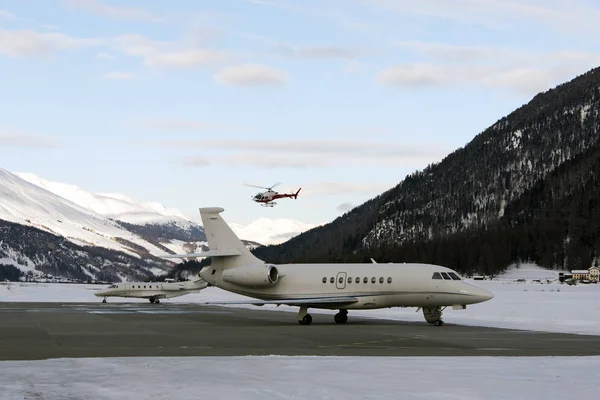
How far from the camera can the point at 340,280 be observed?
1741 inches

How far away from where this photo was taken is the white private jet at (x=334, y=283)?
4125 centimetres

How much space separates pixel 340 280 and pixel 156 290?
4179cm

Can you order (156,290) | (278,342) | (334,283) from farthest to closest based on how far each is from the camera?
1. (156,290)
2. (334,283)
3. (278,342)

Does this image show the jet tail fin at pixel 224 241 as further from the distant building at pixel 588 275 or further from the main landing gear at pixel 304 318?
the distant building at pixel 588 275

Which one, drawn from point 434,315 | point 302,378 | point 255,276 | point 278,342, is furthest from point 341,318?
point 302,378

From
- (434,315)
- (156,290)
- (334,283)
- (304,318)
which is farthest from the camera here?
(156,290)

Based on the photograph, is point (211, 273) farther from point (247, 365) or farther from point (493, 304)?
point (247, 365)

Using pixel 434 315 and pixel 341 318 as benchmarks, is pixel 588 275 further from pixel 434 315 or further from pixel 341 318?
pixel 434 315

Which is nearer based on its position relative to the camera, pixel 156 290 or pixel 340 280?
pixel 340 280

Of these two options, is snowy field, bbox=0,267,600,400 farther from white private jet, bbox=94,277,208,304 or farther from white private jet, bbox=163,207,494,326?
white private jet, bbox=94,277,208,304

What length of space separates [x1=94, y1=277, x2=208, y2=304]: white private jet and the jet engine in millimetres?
32461

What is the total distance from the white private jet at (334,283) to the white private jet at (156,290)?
3062cm

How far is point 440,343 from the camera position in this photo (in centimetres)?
2806

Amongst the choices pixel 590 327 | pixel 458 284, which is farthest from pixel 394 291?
pixel 590 327
